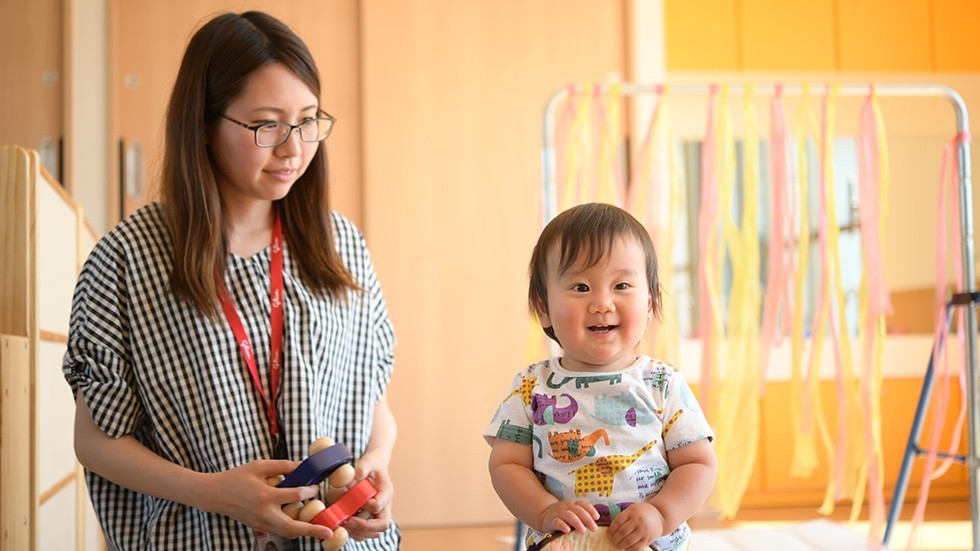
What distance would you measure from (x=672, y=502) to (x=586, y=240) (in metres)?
0.31

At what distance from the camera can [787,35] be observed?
4062 mm

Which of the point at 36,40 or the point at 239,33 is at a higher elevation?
the point at 36,40

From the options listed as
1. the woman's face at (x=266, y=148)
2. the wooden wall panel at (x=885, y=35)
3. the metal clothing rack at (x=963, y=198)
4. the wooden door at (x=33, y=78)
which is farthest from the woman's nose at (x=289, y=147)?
the wooden wall panel at (x=885, y=35)

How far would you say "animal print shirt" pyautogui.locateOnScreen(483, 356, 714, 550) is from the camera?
1.10 meters

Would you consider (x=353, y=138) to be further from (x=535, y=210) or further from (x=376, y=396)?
(x=376, y=396)

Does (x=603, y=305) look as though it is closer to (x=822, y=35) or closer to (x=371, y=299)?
(x=371, y=299)

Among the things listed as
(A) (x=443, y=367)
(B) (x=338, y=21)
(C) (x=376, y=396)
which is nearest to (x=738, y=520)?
(A) (x=443, y=367)

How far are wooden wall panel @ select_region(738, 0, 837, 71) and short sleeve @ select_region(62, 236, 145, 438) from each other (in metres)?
3.28

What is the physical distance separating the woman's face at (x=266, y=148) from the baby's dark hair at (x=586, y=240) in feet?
1.15

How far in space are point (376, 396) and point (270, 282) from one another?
0.78 feet

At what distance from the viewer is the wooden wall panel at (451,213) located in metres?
3.71

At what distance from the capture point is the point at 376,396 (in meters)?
1.45

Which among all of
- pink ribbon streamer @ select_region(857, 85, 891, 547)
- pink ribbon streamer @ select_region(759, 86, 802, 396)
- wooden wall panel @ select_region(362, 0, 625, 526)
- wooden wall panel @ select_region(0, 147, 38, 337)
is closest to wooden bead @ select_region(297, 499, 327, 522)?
wooden wall panel @ select_region(0, 147, 38, 337)

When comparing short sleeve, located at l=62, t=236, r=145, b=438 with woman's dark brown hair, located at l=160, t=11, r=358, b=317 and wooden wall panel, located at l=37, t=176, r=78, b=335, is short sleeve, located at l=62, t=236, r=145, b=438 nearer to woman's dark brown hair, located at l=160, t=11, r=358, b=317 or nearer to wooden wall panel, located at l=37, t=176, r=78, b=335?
woman's dark brown hair, located at l=160, t=11, r=358, b=317
